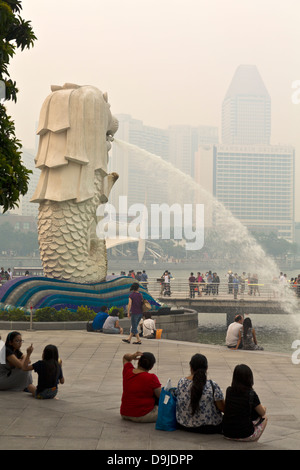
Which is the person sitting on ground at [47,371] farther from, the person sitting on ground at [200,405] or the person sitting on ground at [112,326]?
the person sitting on ground at [112,326]

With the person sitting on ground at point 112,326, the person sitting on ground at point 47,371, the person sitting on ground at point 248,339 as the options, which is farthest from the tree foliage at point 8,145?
the person sitting on ground at point 112,326

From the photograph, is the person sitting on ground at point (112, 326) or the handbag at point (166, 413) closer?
the handbag at point (166, 413)

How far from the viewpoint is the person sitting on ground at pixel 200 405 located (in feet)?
19.9

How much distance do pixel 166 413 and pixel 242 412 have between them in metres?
0.74

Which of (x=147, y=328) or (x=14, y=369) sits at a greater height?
(x=14, y=369)

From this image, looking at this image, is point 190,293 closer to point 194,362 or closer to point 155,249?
point 194,362

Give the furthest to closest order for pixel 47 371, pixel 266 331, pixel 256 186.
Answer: pixel 256 186, pixel 266 331, pixel 47 371

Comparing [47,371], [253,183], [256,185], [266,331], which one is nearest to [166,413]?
[47,371]

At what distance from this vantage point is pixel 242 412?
590 cm

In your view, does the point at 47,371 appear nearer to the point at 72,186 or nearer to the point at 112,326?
the point at 112,326

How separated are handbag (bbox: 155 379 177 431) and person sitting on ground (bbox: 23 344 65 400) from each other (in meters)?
1.75

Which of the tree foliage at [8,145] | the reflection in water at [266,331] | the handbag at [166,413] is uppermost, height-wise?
the tree foliage at [8,145]

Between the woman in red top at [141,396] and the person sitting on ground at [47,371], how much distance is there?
123 centimetres

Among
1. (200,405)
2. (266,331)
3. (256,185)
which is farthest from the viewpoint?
(256,185)
